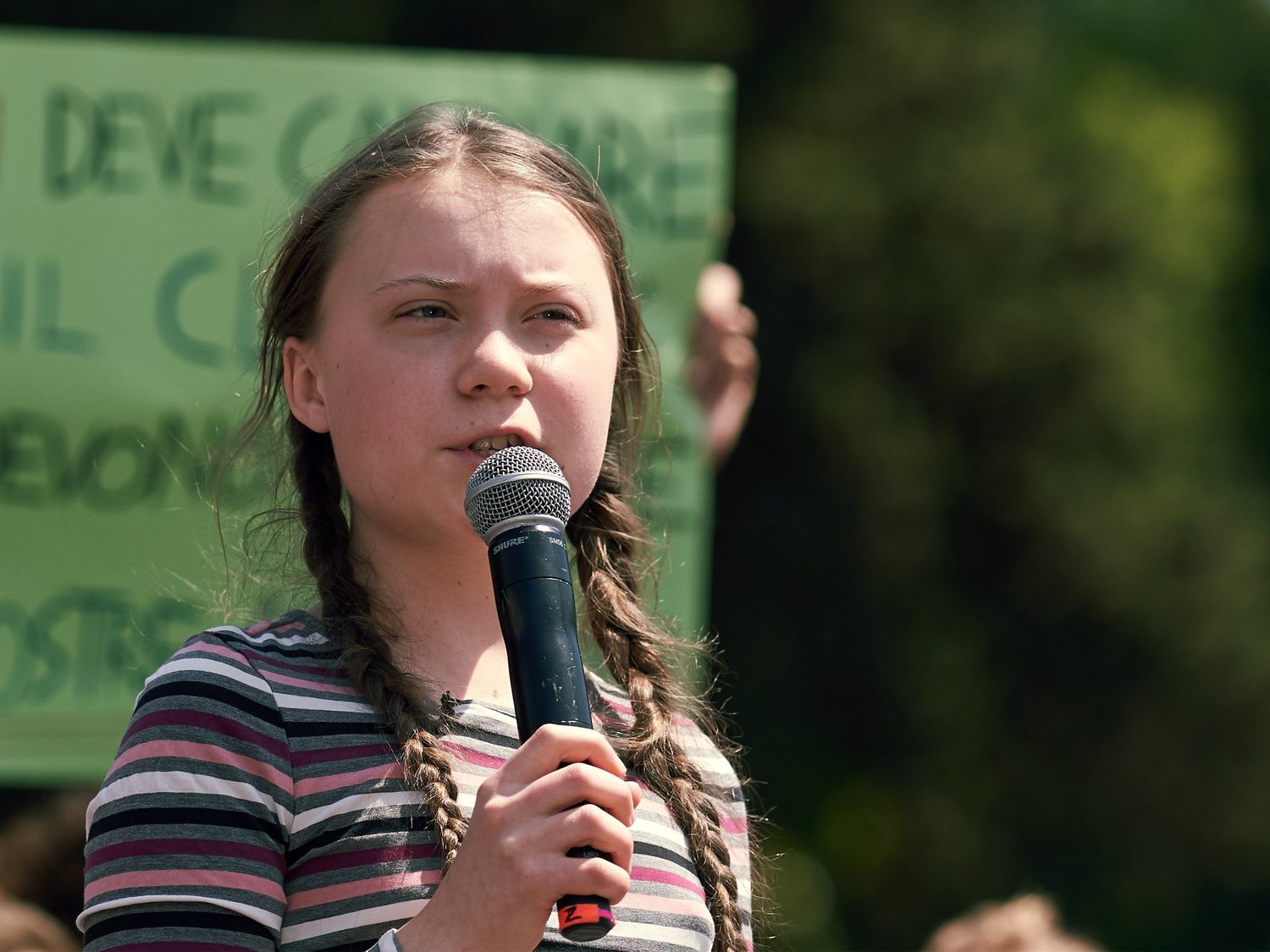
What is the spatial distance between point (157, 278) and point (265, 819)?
8.33ft

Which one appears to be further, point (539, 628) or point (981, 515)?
point (981, 515)

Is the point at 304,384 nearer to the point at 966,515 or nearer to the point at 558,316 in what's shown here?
the point at 558,316

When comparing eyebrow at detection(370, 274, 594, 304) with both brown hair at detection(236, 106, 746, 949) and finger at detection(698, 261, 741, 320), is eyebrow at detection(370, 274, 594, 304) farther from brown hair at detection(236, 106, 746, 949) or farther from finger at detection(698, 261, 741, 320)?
finger at detection(698, 261, 741, 320)

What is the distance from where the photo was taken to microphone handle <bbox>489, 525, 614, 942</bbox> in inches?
50.9

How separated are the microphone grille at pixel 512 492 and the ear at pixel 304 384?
0.89 ft

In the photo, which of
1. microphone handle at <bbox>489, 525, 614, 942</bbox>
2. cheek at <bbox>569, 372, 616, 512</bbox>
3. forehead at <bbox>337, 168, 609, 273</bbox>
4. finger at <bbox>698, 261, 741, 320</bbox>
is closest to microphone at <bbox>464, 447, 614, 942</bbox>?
microphone handle at <bbox>489, 525, 614, 942</bbox>

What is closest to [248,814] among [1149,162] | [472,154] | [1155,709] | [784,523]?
[472,154]

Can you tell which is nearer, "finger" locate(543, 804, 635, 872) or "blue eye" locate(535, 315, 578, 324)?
"finger" locate(543, 804, 635, 872)

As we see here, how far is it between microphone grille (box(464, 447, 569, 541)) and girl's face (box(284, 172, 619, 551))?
0.23 feet

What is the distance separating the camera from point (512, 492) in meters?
1.41

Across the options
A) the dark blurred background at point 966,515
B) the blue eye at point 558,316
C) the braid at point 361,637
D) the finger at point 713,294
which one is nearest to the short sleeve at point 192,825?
the braid at point 361,637

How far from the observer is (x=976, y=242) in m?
Result: 6.90

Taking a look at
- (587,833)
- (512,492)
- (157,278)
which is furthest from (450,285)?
(157,278)

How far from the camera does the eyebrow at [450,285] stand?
5.03ft
